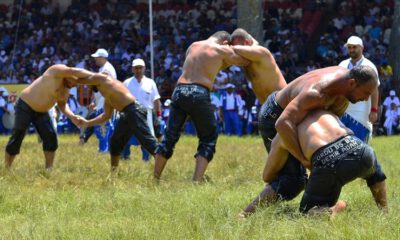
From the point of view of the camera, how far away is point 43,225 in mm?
6016

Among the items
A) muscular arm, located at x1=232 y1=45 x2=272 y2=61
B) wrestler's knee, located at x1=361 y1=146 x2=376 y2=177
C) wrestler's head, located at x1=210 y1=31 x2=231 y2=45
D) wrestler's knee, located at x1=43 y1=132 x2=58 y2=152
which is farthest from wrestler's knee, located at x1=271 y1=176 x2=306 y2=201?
wrestler's knee, located at x1=43 y1=132 x2=58 y2=152

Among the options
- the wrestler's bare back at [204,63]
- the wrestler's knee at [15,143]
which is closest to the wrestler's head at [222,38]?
the wrestler's bare back at [204,63]

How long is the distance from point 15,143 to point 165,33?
1600 cm

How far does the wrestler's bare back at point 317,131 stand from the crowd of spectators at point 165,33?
14822mm

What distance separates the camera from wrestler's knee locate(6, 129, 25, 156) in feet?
34.1

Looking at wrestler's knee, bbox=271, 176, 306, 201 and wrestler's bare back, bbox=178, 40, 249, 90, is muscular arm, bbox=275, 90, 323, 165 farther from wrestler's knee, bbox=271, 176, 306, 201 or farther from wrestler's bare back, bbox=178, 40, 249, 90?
wrestler's bare back, bbox=178, 40, 249, 90

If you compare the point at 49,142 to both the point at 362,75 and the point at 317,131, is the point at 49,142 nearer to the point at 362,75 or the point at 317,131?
the point at 317,131

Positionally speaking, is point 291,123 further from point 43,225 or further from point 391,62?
point 391,62

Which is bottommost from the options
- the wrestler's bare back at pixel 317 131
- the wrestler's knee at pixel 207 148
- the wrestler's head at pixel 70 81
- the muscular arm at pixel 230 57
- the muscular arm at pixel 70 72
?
the wrestler's knee at pixel 207 148

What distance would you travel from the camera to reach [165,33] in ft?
85.7

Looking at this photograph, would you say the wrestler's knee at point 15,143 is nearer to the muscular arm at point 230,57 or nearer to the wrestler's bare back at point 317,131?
the muscular arm at point 230,57

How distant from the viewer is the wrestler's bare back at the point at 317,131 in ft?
19.2

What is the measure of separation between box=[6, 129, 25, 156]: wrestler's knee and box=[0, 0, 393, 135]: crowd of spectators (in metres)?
10.9

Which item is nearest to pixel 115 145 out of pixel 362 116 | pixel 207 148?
pixel 207 148
